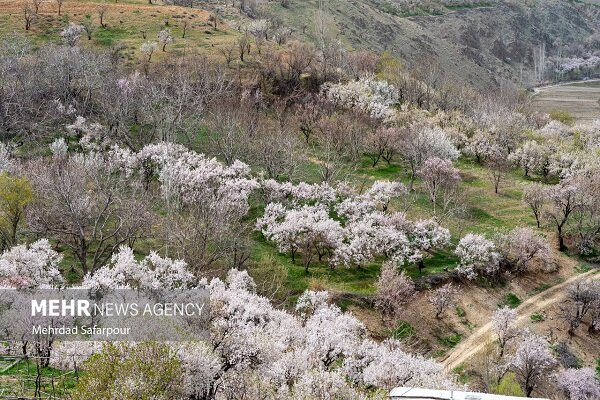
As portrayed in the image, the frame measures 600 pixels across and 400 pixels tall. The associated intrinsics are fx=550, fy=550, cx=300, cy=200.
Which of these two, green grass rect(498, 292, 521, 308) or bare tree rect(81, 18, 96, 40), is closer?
green grass rect(498, 292, 521, 308)

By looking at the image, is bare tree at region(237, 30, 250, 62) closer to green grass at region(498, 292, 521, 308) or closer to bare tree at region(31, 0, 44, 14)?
bare tree at region(31, 0, 44, 14)

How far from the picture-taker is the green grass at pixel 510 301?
3947 centimetres

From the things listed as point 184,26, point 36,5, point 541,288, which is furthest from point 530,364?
point 36,5

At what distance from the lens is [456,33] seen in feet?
530

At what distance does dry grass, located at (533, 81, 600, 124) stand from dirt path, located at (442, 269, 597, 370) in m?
78.9

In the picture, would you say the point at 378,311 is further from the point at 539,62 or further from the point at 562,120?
the point at 539,62

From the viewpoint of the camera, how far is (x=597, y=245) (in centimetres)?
4566

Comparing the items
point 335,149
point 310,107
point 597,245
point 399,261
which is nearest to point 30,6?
point 310,107

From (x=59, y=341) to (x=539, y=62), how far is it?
17901cm

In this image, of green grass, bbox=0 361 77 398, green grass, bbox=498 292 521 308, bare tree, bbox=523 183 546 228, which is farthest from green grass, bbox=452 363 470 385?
green grass, bbox=0 361 77 398

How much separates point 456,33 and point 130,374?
163208 mm

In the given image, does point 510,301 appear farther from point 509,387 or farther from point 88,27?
point 88,27

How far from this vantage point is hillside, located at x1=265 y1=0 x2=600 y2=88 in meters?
127

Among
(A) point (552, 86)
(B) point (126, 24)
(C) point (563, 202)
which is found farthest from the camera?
(A) point (552, 86)
